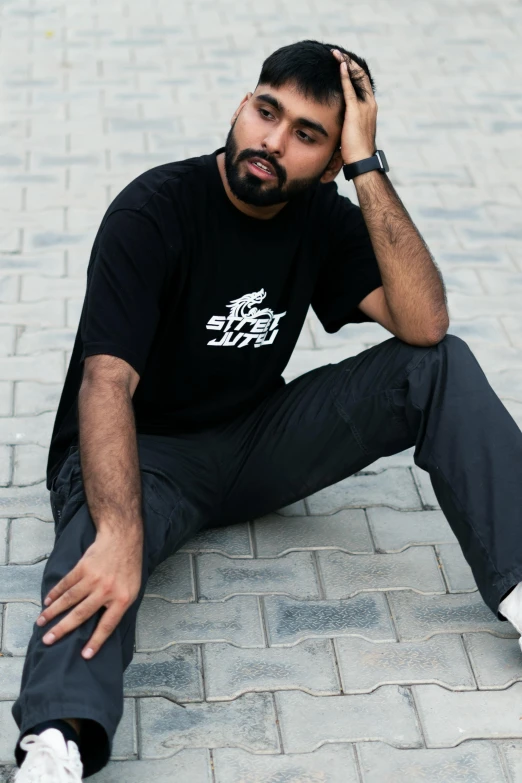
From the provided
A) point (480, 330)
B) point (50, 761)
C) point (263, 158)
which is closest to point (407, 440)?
point (263, 158)

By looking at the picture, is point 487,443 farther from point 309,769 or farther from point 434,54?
point 434,54

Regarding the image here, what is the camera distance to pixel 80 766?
7.88ft

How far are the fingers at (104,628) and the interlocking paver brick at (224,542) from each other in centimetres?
83

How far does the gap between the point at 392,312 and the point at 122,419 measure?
0.84 m

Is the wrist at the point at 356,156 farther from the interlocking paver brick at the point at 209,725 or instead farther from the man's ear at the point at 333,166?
the interlocking paver brick at the point at 209,725

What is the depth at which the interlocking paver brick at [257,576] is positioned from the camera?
3270 mm

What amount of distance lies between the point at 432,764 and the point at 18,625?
3.78 ft

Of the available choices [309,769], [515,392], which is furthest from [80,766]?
[515,392]

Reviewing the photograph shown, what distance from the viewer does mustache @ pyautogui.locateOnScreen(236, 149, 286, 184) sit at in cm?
306

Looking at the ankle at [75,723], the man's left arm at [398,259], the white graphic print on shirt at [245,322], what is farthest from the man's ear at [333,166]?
the ankle at [75,723]

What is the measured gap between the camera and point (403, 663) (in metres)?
3.05

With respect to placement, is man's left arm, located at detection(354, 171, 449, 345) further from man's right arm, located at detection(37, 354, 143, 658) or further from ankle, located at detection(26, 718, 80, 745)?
ankle, located at detection(26, 718, 80, 745)

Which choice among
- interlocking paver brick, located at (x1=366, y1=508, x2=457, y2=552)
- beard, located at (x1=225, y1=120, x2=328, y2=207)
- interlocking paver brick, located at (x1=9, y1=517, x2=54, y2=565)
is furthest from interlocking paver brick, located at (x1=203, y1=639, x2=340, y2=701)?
beard, located at (x1=225, y1=120, x2=328, y2=207)

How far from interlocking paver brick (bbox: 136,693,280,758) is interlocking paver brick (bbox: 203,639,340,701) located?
0.04m
